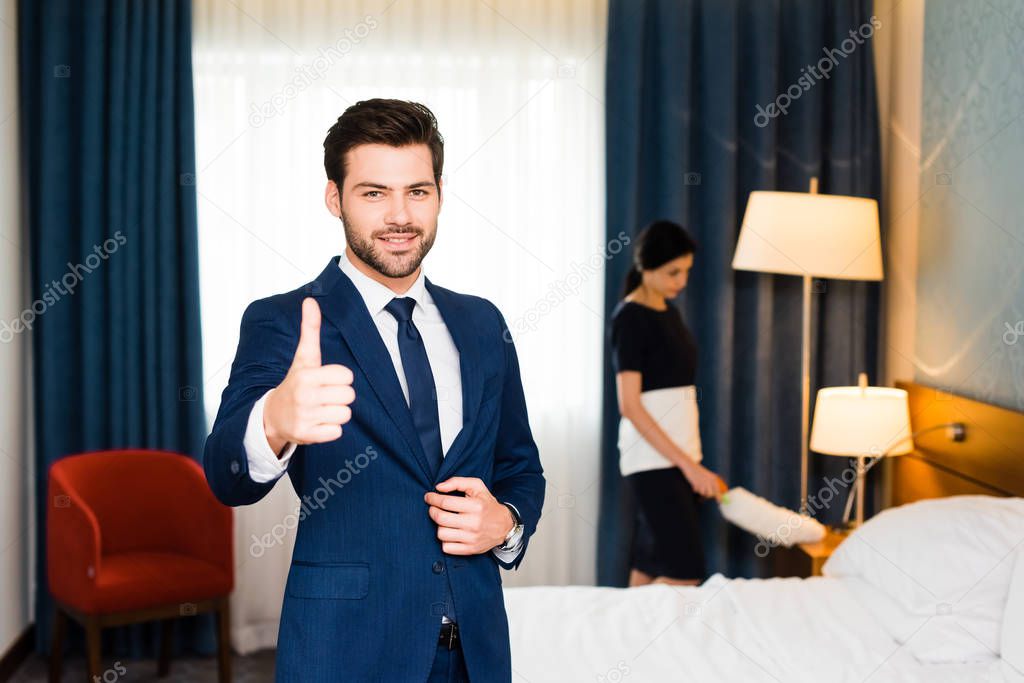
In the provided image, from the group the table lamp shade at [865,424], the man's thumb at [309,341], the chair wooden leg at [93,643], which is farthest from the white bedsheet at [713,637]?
the chair wooden leg at [93,643]

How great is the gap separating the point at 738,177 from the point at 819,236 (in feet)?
2.11

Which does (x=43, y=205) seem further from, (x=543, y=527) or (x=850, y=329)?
(x=850, y=329)

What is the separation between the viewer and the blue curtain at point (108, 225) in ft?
11.8

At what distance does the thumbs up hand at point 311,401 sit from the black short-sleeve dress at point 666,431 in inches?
84.1

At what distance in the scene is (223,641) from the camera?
3.32m

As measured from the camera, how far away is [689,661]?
2279mm

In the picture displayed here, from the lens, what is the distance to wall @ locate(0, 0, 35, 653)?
137 inches

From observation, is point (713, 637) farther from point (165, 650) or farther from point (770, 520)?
point (165, 650)

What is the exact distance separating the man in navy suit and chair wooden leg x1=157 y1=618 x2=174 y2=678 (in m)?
2.36

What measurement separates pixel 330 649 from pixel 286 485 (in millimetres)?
2559

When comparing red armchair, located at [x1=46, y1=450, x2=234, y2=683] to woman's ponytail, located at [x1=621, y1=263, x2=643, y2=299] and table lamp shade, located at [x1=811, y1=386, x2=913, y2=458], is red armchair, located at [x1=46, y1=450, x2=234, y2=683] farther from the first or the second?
table lamp shade, located at [x1=811, y1=386, x2=913, y2=458]

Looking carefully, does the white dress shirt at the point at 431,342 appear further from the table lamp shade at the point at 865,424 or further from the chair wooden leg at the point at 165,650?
the chair wooden leg at the point at 165,650

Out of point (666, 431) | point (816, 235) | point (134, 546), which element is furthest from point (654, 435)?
point (134, 546)

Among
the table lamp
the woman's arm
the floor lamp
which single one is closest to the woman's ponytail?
the woman's arm
